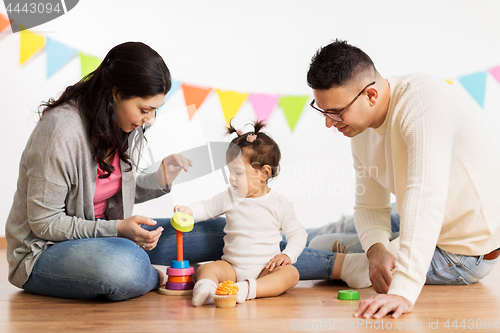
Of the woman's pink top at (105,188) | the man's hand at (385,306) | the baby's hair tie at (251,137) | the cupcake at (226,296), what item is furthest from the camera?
the baby's hair tie at (251,137)

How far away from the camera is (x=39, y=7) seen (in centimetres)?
254

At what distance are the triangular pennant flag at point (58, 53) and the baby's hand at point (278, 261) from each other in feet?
5.92

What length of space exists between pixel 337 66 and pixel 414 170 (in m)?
0.32

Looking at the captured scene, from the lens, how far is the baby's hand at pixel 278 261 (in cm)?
133

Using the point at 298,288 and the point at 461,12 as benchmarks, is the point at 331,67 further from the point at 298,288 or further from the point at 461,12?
the point at 461,12

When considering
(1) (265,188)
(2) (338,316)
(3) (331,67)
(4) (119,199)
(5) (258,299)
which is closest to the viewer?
(2) (338,316)

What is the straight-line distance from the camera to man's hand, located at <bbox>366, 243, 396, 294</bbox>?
3.93ft

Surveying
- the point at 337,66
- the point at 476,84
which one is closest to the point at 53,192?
the point at 337,66

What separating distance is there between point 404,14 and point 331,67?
1672mm

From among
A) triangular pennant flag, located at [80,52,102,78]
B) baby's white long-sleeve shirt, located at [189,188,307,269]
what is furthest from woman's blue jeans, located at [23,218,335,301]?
triangular pennant flag, located at [80,52,102,78]

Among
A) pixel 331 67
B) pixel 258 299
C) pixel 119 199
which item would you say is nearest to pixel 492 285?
pixel 258 299

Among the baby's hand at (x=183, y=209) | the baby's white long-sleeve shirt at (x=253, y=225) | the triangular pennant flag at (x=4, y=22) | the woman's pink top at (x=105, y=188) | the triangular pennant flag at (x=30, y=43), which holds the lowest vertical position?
the baby's white long-sleeve shirt at (x=253, y=225)

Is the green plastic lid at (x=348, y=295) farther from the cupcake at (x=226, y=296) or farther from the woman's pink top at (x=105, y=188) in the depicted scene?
the woman's pink top at (x=105, y=188)

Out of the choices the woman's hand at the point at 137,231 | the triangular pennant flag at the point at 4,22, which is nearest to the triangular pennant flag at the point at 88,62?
the triangular pennant flag at the point at 4,22
